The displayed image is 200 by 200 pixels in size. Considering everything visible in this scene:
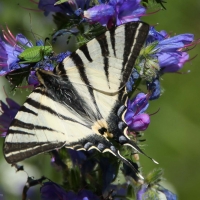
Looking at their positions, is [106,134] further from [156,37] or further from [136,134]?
[156,37]

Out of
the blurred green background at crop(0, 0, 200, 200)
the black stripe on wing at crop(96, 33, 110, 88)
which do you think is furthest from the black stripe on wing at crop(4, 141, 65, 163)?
the blurred green background at crop(0, 0, 200, 200)

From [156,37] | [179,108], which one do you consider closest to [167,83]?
[179,108]

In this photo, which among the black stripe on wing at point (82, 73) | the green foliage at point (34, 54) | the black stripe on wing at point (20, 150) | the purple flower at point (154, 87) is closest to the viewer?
the black stripe on wing at point (20, 150)

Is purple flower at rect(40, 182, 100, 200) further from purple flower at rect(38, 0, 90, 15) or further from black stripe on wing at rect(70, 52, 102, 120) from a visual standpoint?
purple flower at rect(38, 0, 90, 15)

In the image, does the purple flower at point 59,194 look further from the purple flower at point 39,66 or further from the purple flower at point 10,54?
the purple flower at point 10,54

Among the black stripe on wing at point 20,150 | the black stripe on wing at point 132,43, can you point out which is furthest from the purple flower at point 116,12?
the black stripe on wing at point 20,150

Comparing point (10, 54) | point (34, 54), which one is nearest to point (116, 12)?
point (34, 54)
